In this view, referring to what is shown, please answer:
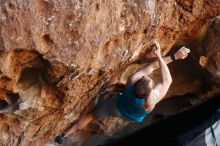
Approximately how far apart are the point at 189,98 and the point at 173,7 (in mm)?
2079

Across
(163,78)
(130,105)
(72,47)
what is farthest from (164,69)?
(72,47)

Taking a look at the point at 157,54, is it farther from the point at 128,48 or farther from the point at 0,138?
the point at 0,138

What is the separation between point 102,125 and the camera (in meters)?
5.00

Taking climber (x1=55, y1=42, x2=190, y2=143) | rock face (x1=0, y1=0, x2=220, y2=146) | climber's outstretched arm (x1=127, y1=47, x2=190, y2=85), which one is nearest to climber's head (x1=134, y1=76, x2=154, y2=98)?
climber (x1=55, y1=42, x2=190, y2=143)

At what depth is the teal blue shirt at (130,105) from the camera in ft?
12.0

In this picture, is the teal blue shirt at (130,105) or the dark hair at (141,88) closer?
the dark hair at (141,88)

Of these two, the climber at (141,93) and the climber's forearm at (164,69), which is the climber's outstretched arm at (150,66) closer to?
the climber at (141,93)

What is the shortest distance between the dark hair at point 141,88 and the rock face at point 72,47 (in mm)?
240

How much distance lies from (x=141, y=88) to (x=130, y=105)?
261mm

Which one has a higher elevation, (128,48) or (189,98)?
(128,48)

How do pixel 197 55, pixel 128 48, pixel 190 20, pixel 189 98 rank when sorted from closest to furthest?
pixel 128 48
pixel 190 20
pixel 197 55
pixel 189 98

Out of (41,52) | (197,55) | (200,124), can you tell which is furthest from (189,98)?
(41,52)

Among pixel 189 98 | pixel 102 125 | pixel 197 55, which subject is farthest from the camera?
pixel 189 98

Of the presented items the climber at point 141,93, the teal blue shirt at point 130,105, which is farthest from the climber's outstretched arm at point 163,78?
the teal blue shirt at point 130,105
